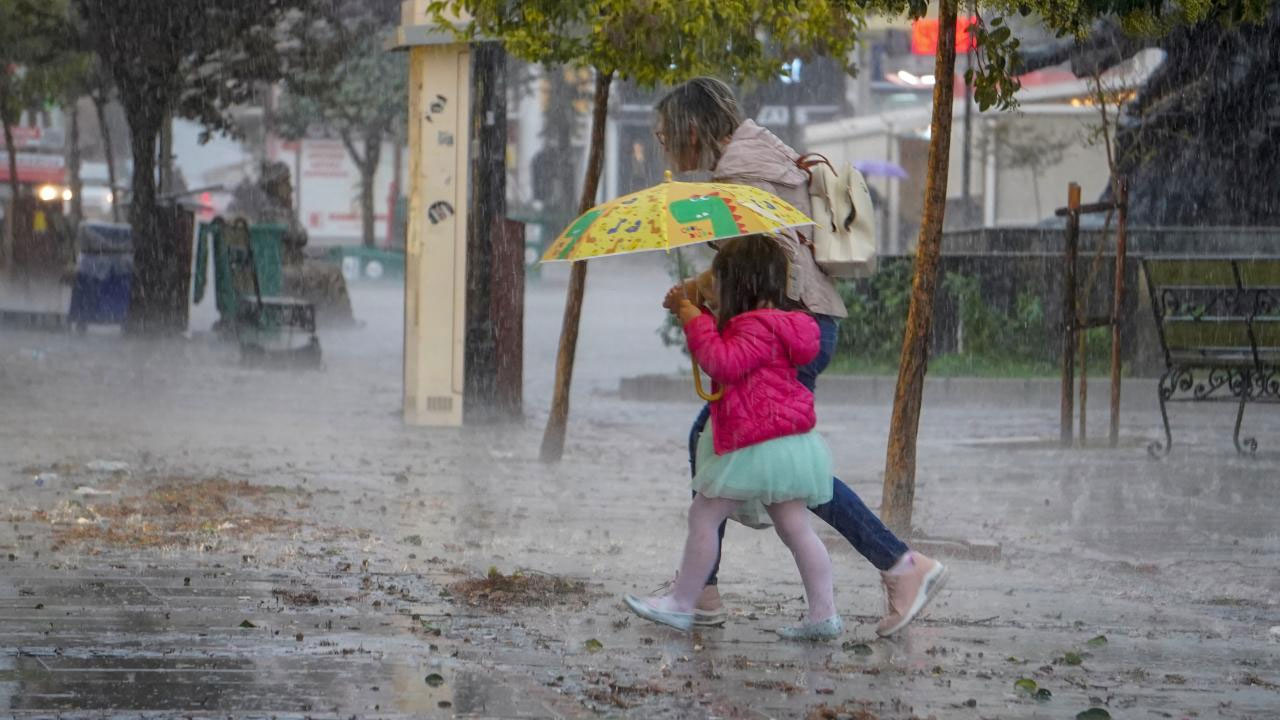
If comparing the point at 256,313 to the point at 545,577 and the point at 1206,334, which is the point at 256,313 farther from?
the point at 545,577

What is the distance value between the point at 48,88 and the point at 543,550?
27.3m

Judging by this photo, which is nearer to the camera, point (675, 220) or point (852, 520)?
point (675, 220)

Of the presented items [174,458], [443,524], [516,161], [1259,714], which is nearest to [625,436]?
[174,458]

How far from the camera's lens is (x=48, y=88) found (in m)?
32.4

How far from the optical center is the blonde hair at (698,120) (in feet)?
19.2

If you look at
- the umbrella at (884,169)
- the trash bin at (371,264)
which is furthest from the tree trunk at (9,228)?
the umbrella at (884,169)

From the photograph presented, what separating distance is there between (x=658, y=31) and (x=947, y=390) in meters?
7.00

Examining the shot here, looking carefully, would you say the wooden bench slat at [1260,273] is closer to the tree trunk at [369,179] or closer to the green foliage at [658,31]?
the green foliage at [658,31]

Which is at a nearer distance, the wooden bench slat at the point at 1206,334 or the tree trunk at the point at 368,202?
the wooden bench slat at the point at 1206,334

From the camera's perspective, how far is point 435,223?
1267 cm

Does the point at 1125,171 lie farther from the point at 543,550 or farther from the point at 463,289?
the point at 543,550

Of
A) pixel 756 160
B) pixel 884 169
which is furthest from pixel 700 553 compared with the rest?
pixel 884 169

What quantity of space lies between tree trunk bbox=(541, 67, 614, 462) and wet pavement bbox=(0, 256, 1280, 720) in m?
0.20

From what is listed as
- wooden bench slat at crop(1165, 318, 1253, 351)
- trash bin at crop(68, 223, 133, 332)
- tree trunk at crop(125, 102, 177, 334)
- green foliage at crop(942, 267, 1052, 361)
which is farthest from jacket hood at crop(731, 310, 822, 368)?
trash bin at crop(68, 223, 133, 332)
